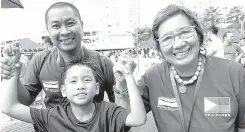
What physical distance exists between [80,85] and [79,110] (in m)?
0.22

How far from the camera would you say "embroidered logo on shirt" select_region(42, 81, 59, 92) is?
2508mm

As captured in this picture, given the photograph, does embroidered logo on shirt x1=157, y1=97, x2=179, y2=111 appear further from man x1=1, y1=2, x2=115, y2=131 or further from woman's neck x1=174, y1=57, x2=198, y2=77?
man x1=1, y1=2, x2=115, y2=131

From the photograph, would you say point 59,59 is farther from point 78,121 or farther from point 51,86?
point 78,121

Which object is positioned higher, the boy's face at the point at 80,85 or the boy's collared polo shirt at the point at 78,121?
the boy's face at the point at 80,85

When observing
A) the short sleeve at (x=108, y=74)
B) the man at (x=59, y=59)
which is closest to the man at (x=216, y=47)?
the short sleeve at (x=108, y=74)

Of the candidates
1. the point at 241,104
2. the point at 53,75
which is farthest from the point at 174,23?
the point at 53,75

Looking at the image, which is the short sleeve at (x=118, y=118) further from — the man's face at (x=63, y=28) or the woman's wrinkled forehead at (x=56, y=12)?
the woman's wrinkled forehead at (x=56, y=12)

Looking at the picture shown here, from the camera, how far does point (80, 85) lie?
2.10 meters

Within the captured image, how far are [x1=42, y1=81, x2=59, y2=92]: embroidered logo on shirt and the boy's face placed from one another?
0.30m

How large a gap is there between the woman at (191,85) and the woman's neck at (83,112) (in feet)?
1.80

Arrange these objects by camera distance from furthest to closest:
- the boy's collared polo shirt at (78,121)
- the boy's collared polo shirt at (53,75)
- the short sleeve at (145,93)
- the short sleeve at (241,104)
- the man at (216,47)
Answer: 1. the man at (216,47)
2. the boy's collared polo shirt at (53,75)
3. the short sleeve at (145,93)
4. the boy's collared polo shirt at (78,121)
5. the short sleeve at (241,104)

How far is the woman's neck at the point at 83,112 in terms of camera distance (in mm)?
2136

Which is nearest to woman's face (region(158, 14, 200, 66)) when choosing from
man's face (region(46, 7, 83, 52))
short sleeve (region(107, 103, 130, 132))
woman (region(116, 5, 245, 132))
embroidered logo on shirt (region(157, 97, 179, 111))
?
woman (region(116, 5, 245, 132))

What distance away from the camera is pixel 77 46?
2.42m
